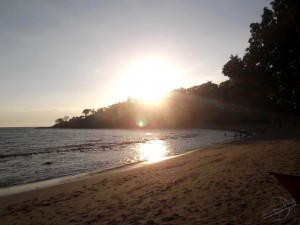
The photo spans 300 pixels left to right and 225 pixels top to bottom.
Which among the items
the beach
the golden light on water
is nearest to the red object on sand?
the beach

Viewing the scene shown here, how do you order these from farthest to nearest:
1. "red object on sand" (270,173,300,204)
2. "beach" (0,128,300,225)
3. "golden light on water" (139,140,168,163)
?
"golden light on water" (139,140,168,163)
"beach" (0,128,300,225)
"red object on sand" (270,173,300,204)

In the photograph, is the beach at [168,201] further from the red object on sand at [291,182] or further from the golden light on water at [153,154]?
the golden light on water at [153,154]

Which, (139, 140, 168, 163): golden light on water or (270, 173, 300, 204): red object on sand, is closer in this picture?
(270, 173, 300, 204): red object on sand

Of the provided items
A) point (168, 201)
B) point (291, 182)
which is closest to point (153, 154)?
point (168, 201)

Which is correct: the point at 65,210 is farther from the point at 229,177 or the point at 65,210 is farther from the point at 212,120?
the point at 212,120

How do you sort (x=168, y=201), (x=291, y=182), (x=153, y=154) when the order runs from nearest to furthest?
(x=291, y=182), (x=168, y=201), (x=153, y=154)

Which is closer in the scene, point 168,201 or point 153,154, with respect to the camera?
point 168,201

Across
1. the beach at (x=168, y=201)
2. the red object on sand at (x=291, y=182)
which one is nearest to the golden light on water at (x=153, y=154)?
the beach at (x=168, y=201)

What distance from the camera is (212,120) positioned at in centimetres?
15725

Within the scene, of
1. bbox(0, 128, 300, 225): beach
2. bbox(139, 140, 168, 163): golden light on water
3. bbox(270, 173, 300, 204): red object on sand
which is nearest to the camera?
bbox(270, 173, 300, 204): red object on sand

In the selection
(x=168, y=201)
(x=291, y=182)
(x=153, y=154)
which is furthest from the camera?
(x=153, y=154)

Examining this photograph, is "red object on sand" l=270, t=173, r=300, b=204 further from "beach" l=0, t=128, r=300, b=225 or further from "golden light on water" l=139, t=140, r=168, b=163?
"golden light on water" l=139, t=140, r=168, b=163

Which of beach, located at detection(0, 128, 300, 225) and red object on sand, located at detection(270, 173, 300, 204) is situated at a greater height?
red object on sand, located at detection(270, 173, 300, 204)

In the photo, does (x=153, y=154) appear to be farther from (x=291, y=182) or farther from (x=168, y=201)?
(x=291, y=182)
